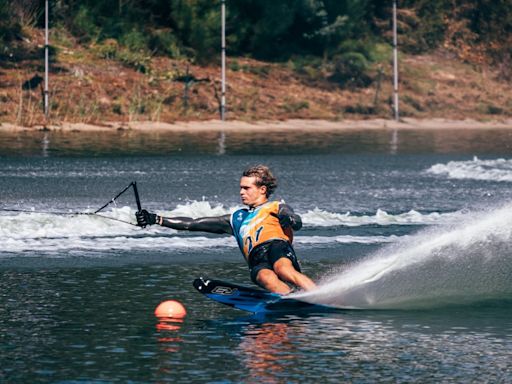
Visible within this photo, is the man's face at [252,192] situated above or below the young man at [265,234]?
above

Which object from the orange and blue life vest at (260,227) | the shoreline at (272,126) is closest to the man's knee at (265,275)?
the orange and blue life vest at (260,227)

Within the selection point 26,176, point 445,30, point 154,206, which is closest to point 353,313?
point 154,206

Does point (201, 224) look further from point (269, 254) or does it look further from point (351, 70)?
point (351, 70)

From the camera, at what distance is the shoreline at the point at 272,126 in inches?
1844

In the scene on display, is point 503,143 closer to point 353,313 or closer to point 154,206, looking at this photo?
point 154,206

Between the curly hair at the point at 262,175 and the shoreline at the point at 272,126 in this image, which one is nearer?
the curly hair at the point at 262,175

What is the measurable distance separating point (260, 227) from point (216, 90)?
3935cm

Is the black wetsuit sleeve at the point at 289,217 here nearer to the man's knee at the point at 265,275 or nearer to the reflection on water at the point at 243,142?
the man's knee at the point at 265,275

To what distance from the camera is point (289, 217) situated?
1357cm

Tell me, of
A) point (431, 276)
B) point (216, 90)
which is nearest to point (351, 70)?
point (216, 90)

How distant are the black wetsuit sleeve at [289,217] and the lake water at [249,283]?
766 mm

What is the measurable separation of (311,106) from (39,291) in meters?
39.5

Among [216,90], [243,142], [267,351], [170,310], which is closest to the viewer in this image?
[267,351]

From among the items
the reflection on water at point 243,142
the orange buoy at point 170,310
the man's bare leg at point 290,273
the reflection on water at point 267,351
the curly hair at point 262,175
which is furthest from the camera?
the reflection on water at point 243,142
